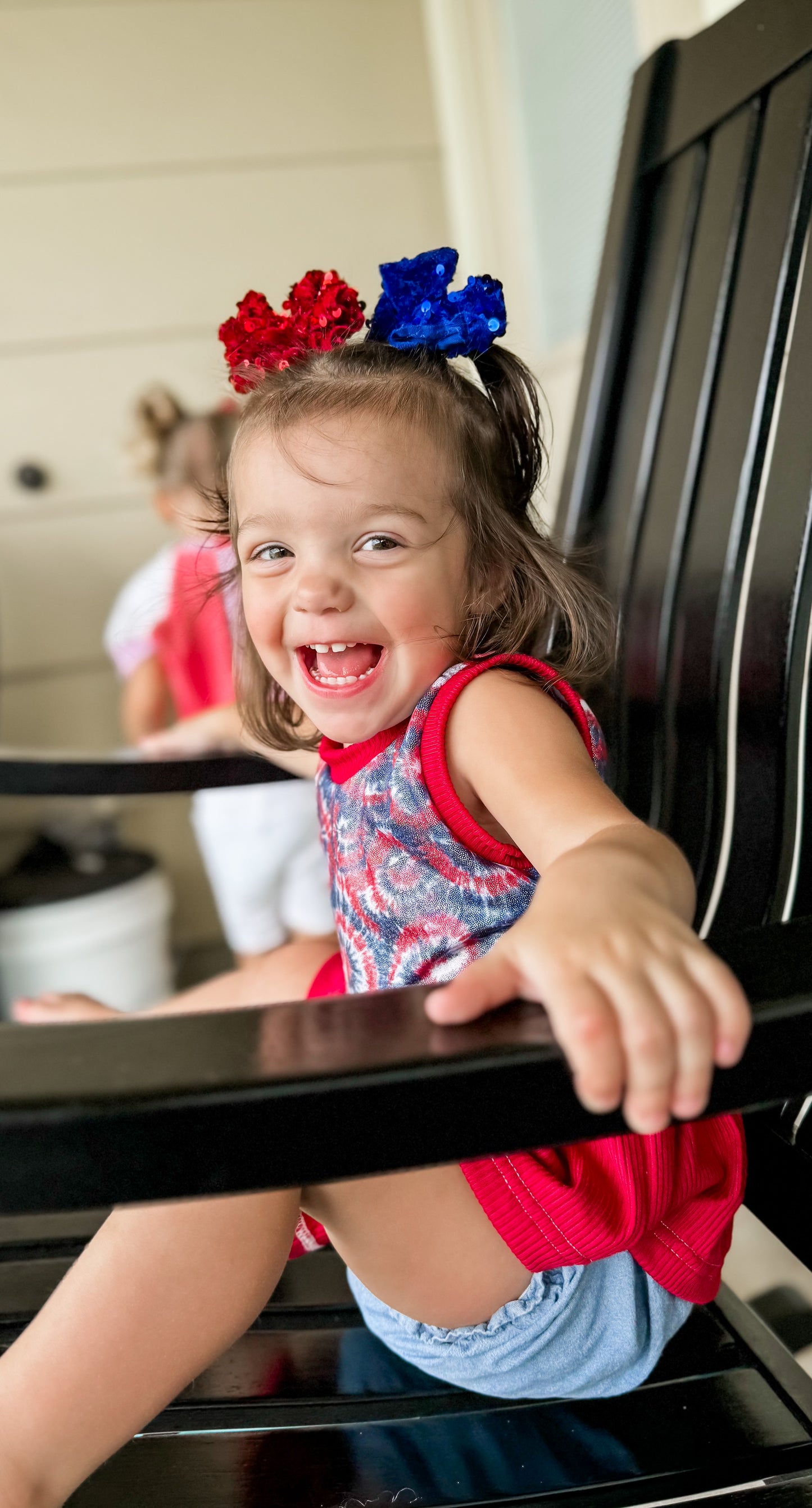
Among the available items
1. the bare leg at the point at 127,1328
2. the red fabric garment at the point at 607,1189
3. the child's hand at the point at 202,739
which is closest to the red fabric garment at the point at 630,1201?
the red fabric garment at the point at 607,1189

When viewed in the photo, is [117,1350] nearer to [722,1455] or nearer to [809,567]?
[722,1455]

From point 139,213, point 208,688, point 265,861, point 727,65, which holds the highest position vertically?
point 139,213

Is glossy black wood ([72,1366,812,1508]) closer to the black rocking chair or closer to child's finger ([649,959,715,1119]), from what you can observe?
the black rocking chair

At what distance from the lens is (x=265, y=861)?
2295 millimetres

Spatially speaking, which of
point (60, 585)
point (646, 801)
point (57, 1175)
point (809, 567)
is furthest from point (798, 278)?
point (60, 585)

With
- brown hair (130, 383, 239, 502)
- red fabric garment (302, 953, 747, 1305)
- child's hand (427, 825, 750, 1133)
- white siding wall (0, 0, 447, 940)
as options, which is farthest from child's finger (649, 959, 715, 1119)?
white siding wall (0, 0, 447, 940)

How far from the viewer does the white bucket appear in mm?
2217

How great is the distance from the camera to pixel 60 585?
2727mm

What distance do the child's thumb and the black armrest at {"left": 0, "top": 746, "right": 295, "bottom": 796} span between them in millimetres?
561

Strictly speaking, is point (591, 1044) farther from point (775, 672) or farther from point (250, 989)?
point (250, 989)

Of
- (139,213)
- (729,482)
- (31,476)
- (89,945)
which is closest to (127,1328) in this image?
(729,482)

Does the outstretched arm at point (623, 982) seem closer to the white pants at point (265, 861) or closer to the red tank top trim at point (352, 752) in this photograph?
the red tank top trim at point (352, 752)

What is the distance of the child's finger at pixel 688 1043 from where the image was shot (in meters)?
0.36

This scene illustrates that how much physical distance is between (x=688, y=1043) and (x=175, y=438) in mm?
2230
